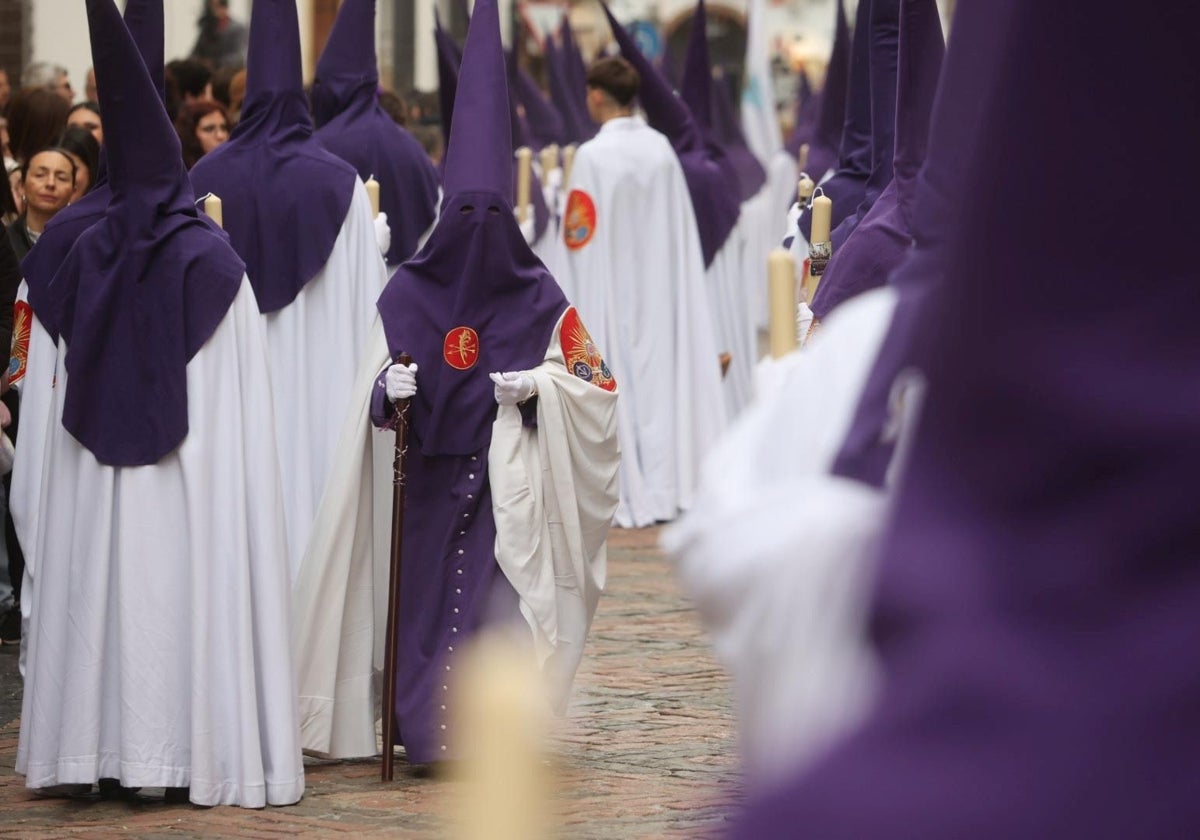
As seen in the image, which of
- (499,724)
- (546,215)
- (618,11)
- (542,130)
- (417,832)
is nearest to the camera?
(499,724)

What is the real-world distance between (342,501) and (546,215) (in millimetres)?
7197

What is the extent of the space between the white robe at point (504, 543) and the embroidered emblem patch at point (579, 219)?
17.0 ft

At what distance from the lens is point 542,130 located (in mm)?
16781

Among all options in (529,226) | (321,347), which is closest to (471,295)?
(321,347)

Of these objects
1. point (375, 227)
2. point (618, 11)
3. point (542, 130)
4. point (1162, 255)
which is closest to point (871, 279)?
point (375, 227)

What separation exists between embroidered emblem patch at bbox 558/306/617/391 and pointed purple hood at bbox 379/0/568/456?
47mm

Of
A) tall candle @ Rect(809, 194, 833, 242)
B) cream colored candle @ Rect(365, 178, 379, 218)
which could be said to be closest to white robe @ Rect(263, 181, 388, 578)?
cream colored candle @ Rect(365, 178, 379, 218)

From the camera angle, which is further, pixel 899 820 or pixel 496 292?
pixel 496 292

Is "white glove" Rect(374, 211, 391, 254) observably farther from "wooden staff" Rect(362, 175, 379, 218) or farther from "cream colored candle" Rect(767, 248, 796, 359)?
"cream colored candle" Rect(767, 248, 796, 359)

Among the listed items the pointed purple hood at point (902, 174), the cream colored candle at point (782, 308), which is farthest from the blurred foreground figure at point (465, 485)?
the cream colored candle at point (782, 308)

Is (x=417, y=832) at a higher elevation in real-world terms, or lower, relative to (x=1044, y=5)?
lower

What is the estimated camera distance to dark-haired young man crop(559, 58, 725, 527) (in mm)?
11219

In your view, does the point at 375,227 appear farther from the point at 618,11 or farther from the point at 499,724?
the point at 618,11

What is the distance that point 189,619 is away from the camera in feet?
17.8
